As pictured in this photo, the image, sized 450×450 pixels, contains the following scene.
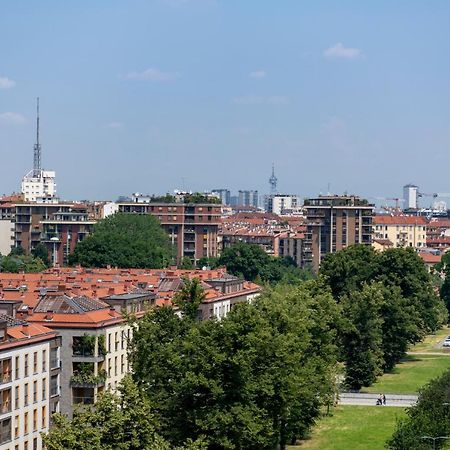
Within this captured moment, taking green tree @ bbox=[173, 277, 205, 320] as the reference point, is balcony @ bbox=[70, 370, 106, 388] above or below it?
below

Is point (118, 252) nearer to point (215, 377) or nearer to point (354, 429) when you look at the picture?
point (354, 429)

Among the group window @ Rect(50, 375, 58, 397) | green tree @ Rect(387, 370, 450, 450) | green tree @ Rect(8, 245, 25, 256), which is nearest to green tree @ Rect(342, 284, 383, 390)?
green tree @ Rect(387, 370, 450, 450)

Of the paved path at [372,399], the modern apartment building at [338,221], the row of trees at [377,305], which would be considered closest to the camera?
the paved path at [372,399]

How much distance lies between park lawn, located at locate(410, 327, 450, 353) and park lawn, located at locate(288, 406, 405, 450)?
131 ft

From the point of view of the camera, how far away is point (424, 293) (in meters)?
121

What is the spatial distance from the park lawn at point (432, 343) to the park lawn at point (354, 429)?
4001 cm

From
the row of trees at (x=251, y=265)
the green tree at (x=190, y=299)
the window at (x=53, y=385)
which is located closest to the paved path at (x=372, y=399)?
the green tree at (x=190, y=299)

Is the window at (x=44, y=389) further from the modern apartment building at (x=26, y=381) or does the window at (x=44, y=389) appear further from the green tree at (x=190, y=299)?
the green tree at (x=190, y=299)

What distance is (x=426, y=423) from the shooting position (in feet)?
204

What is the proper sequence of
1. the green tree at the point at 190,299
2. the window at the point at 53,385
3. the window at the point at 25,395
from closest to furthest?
the window at the point at 25,395 → the green tree at the point at 190,299 → the window at the point at 53,385

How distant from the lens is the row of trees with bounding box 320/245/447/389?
323 feet

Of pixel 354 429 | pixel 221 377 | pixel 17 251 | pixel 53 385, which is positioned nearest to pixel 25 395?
pixel 53 385

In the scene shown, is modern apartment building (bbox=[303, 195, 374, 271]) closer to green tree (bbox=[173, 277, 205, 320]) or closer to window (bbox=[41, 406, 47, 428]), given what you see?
green tree (bbox=[173, 277, 205, 320])

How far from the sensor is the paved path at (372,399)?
295 feet
